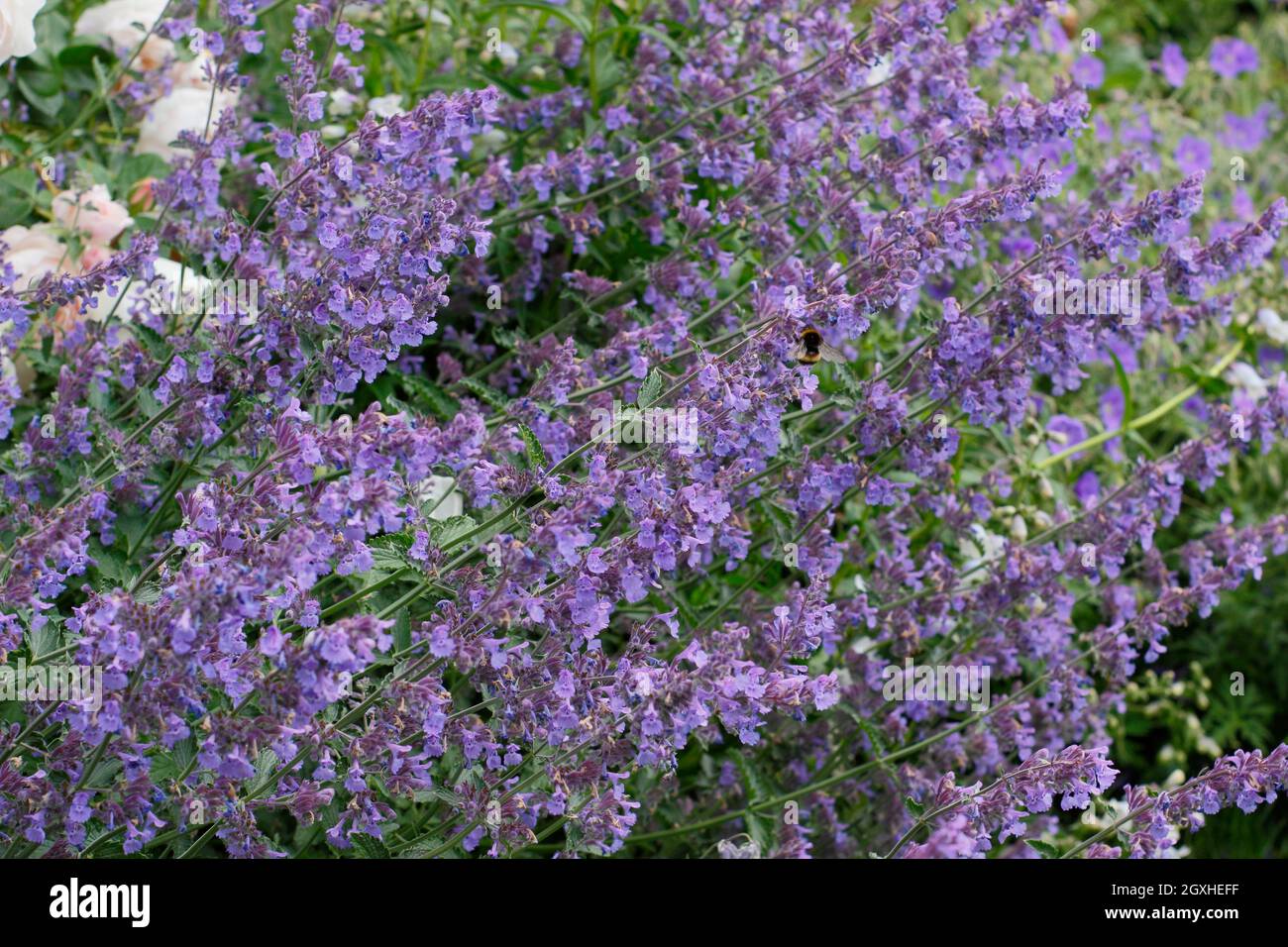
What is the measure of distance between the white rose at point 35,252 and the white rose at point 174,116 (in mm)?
311

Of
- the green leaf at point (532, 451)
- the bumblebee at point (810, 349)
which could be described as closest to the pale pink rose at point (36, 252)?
the green leaf at point (532, 451)

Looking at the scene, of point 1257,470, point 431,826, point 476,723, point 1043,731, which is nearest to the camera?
point 476,723

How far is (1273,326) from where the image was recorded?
9.68ft

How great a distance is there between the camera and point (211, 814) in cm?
155

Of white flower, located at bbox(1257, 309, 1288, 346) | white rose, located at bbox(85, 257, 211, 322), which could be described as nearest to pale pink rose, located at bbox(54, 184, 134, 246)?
white rose, located at bbox(85, 257, 211, 322)

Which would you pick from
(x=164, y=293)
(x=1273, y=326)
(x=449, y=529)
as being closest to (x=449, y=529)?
(x=449, y=529)

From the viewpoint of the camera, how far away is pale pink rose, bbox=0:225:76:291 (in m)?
2.23

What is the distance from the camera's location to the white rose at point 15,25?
1977 mm

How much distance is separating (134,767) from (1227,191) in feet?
11.1

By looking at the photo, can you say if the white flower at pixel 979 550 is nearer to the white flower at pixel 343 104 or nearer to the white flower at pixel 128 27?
the white flower at pixel 343 104

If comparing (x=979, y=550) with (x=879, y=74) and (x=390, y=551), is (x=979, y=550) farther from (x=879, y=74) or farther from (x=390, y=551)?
(x=390, y=551)

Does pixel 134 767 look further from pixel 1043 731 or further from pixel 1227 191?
pixel 1227 191

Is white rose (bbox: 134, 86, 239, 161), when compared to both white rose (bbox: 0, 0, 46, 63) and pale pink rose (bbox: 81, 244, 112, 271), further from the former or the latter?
white rose (bbox: 0, 0, 46, 63)
